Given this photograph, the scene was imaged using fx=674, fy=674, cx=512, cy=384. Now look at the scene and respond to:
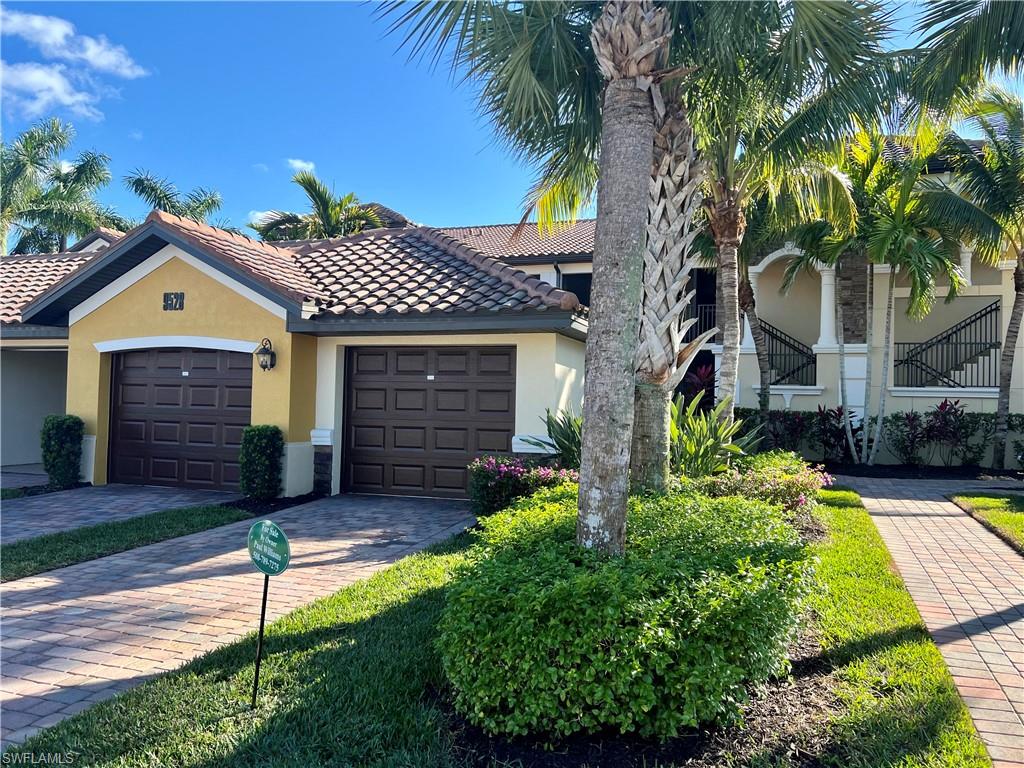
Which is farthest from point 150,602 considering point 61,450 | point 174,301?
point 61,450

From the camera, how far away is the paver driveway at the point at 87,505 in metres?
8.62

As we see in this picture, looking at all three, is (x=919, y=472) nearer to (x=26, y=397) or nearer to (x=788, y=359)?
(x=788, y=359)

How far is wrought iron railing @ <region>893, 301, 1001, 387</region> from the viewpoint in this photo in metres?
17.0

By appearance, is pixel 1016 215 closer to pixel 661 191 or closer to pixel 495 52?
pixel 661 191

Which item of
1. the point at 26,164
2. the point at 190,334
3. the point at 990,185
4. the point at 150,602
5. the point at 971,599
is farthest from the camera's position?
the point at 26,164

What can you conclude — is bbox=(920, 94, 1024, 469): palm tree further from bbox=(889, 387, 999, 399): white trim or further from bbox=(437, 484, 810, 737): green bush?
bbox=(437, 484, 810, 737): green bush

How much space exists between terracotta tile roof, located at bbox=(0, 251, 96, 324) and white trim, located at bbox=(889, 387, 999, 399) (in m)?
18.5

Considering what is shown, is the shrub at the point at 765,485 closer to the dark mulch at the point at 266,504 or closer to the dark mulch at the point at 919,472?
the dark mulch at the point at 266,504

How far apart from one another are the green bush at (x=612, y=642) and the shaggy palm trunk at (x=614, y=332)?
0.45 metres

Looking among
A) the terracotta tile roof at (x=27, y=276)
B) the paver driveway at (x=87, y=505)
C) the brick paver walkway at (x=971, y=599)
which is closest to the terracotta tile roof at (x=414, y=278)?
the paver driveway at (x=87, y=505)

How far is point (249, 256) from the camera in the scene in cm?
1112

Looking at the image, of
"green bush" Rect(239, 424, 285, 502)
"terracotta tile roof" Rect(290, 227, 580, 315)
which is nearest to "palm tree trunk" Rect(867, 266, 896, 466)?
"terracotta tile roof" Rect(290, 227, 580, 315)

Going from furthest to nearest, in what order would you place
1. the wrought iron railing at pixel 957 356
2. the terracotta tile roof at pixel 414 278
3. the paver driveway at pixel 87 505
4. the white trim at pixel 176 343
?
1. the wrought iron railing at pixel 957 356
2. the white trim at pixel 176 343
3. the terracotta tile roof at pixel 414 278
4. the paver driveway at pixel 87 505

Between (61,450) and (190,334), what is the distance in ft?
9.94
